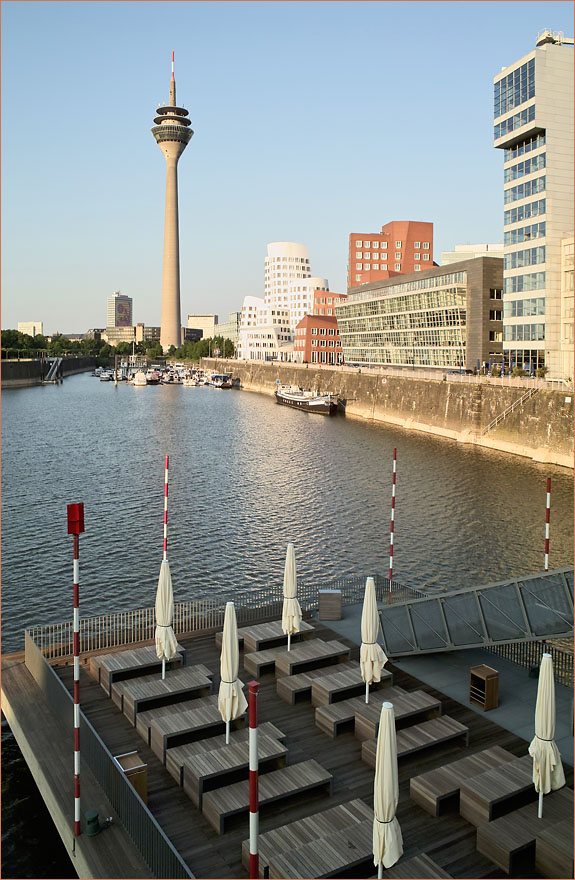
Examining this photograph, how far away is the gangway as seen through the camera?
1538 centimetres

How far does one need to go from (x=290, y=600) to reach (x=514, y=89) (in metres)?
71.3

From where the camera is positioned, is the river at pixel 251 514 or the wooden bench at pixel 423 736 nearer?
the wooden bench at pixel 423 736

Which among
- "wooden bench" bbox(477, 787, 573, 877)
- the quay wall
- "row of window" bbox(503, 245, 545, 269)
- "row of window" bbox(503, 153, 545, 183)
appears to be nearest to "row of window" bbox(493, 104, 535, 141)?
"row of window" bbox(503, 153, 545, 183)

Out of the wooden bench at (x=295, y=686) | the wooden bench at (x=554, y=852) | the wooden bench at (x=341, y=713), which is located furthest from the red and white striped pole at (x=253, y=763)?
the wooden bench at (x=295, y=686)

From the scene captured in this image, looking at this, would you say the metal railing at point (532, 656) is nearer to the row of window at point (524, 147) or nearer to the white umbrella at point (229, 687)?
the white umbrella at point (229, 687)

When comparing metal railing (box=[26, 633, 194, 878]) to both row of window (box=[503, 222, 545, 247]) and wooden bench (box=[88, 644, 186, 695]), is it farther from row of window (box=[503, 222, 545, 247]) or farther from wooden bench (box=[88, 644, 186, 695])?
row of window (box=[503, 222, 545, 247])

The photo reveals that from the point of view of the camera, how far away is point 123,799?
37.9 ft

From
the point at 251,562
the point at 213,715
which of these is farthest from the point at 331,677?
the point at 251,562

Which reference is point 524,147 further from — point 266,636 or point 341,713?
point 341,713

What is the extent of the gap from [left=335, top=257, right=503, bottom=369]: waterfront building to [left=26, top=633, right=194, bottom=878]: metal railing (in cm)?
8014

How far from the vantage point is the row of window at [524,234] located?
7027 cm

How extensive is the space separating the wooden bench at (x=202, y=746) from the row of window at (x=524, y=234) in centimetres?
6646

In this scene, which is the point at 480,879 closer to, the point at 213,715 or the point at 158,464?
the point at 213,715

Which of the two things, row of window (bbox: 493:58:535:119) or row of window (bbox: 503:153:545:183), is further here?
row of window (bbox: 503:153:545:183)
